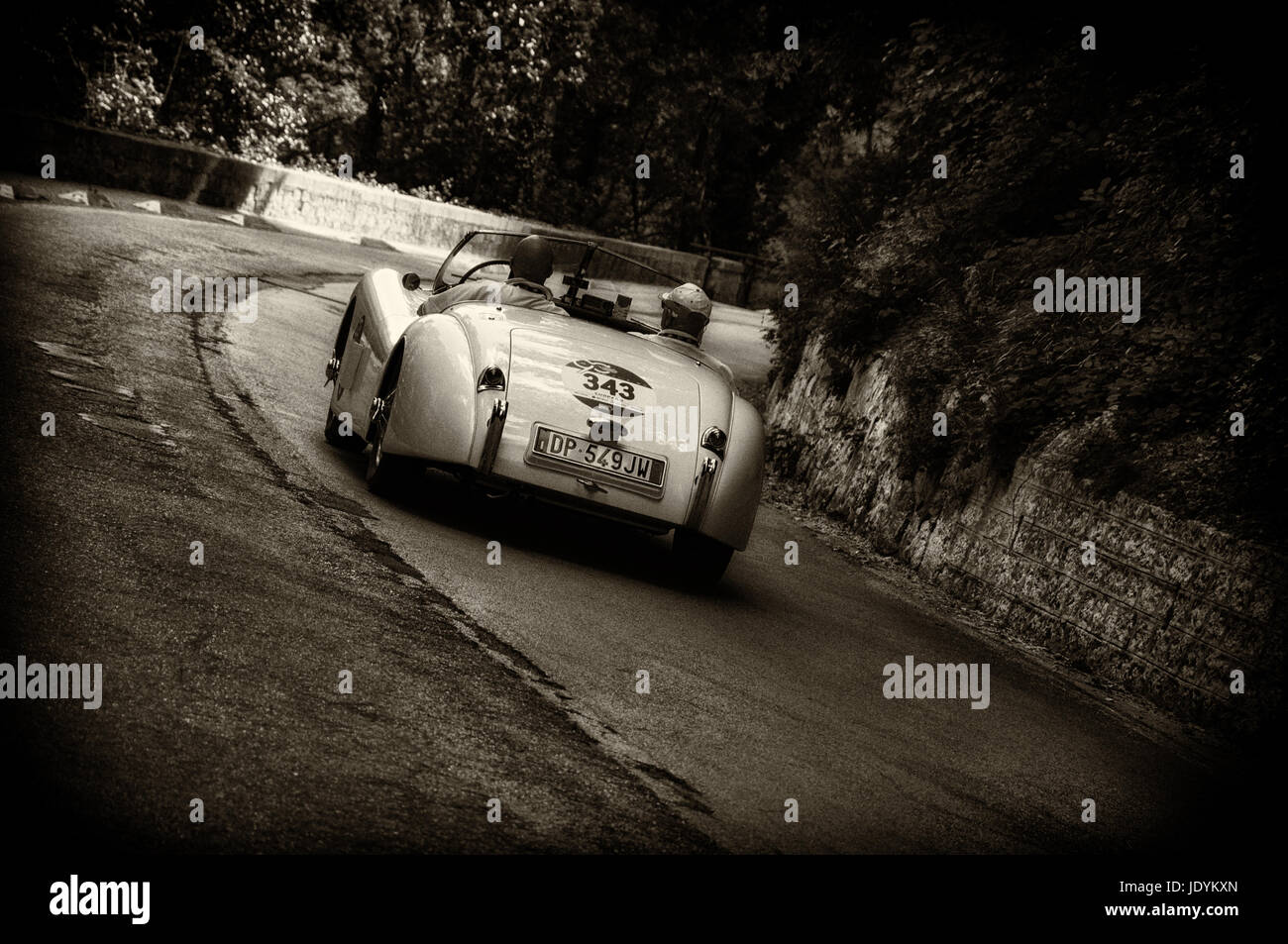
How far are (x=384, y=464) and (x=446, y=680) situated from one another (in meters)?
2.57

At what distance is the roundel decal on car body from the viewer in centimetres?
677

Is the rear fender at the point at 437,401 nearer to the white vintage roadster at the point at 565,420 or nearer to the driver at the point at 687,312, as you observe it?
the white vintage roadster at the point at 565,420

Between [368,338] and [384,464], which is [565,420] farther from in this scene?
[368,338]

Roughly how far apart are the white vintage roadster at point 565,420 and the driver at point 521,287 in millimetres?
32

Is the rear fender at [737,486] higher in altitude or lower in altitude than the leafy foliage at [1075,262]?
lower

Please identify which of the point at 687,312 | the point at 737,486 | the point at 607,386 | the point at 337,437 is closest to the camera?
the point at 607,386

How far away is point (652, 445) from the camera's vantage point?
6.78m

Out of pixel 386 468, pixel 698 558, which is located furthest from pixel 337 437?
pixel 698 558

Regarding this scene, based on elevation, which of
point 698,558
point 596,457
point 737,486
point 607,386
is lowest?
point 698,558

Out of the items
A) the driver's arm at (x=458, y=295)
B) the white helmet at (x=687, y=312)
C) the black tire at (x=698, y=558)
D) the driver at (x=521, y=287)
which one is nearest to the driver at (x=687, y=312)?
the white helmet at (x=687, y=312)

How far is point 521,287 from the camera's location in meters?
7.81

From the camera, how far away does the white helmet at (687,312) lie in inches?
336

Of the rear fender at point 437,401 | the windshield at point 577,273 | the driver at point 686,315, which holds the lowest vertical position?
the rear fender at point 437,401
